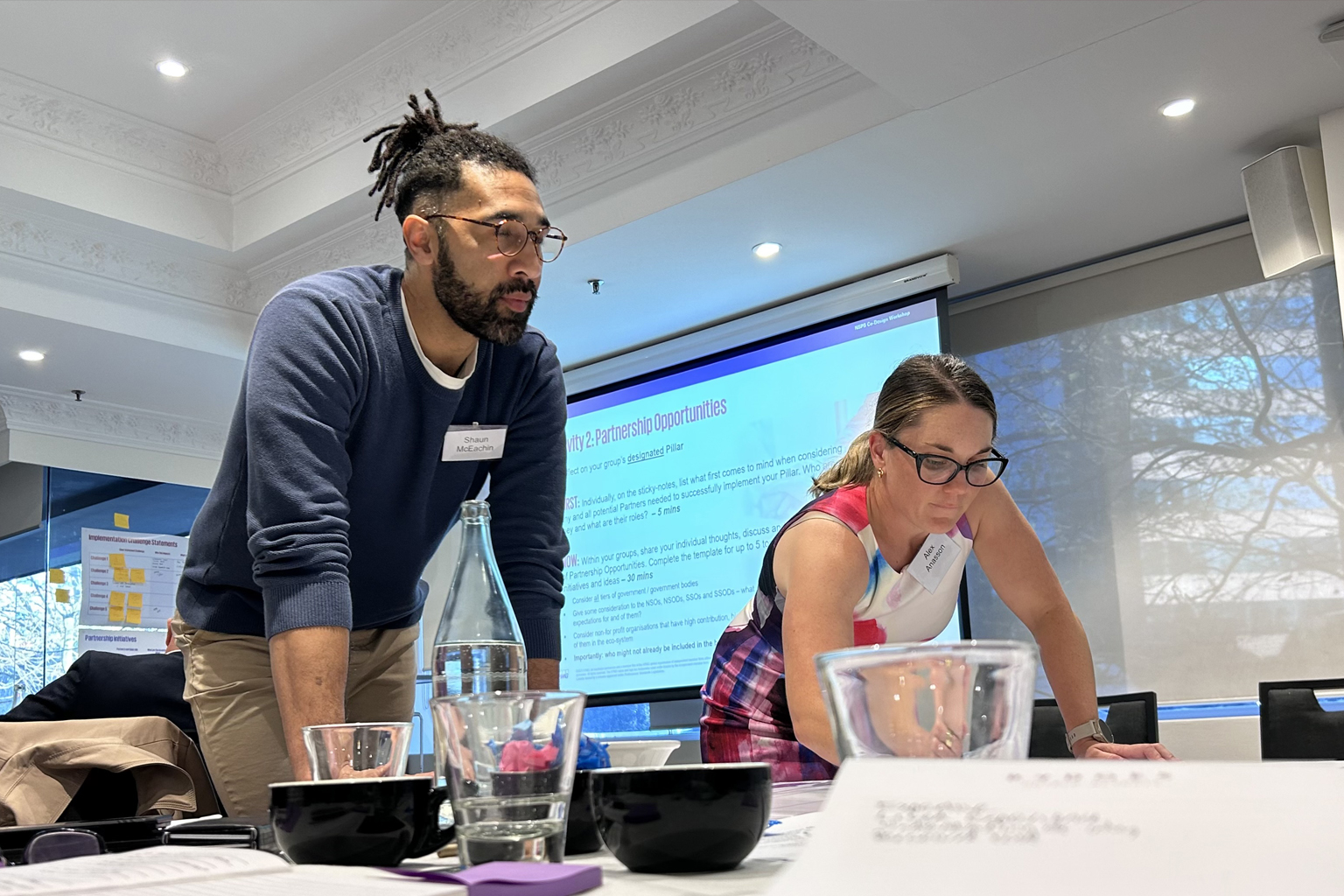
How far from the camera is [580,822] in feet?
2.03

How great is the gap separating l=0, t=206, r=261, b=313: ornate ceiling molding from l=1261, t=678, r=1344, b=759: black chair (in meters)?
4.09

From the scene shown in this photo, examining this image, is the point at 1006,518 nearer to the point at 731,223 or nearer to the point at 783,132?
the point at 783,132

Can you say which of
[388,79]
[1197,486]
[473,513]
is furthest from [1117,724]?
[388,79]

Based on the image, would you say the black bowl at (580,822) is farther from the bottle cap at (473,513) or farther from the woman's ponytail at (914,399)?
the woman's ponytail at (914,399)

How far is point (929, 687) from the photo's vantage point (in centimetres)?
44

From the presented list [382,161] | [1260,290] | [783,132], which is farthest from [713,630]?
[382,161]

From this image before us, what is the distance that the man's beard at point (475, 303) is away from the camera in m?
1.31

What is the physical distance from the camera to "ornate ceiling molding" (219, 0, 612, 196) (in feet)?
12.1

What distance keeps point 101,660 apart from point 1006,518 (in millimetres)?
1559

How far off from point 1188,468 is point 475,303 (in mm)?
3150

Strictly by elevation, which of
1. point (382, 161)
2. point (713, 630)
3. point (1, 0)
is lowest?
point (713, 630)

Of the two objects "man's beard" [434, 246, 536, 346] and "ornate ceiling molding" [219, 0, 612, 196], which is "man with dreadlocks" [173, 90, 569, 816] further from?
"ornate ceiling molding" [219, 0, 612, 196]

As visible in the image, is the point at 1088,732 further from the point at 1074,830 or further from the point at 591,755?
the point at 1074,830

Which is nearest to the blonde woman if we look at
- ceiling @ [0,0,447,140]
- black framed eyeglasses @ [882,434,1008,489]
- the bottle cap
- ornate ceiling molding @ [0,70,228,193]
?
black framed eyeglasses @ [882,434,1008,489]
